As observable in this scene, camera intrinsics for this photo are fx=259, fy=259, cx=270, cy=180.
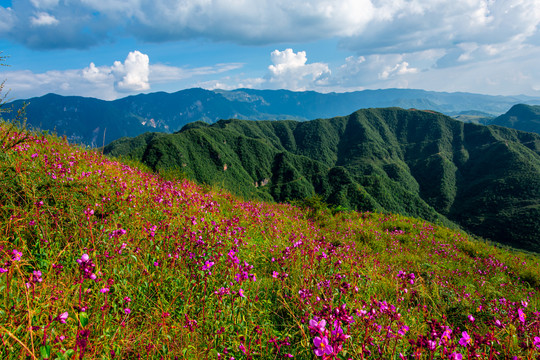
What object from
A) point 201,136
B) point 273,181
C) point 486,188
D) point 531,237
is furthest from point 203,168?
point 486,188

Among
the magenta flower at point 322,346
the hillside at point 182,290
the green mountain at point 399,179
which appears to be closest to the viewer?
the magenta flower at point 322,346

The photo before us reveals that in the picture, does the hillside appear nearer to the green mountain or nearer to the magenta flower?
the magenta flower

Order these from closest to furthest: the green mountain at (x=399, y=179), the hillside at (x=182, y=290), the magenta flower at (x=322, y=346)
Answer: the magenta flower at (x=322, y=346) → the hillside at (x=182, y=290) → the green mountain at (x=399, y=179)

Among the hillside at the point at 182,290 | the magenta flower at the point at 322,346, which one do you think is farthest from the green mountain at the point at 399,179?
the magenta flower at the point at 322,346

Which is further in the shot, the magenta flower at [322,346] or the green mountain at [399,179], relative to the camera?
the green mountain at [399,179]

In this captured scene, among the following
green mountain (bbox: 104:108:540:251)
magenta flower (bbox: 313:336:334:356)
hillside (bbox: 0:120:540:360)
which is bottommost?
green mountain (bbox: 104:108:540:251)

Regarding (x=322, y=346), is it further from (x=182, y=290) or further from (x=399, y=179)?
(x=399, y=179)

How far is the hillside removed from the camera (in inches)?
78.2

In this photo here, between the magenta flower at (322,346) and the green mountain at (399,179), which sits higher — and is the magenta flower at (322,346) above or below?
above

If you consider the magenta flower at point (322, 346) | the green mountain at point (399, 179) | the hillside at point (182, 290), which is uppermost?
the magenta flower at point (322, 346)

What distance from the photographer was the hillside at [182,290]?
1987mm

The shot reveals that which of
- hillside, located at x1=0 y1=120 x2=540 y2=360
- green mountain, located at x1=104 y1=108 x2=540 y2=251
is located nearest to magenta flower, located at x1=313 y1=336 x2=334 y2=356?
hillside, located at x1=0 y1=120 x2=540 y2=360

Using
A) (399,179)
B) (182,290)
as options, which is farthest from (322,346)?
(399,179)

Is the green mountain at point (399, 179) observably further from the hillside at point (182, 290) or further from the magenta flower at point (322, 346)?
the magenta flower at point (322, 346)
